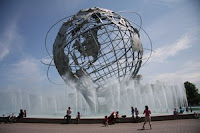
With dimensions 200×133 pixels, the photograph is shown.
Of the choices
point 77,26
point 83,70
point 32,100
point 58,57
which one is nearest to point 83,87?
point 83,70

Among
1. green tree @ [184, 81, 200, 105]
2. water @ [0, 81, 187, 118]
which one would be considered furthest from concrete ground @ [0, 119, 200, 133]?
green tree @ [184, 81, 200, 105]

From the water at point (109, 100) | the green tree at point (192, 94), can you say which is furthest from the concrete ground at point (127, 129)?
the green tree at point (192, 94)

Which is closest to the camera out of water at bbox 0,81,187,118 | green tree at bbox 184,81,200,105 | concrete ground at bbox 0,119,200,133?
concrete ground at bbox 0,119,200,133

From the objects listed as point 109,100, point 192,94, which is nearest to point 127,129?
point 109,100

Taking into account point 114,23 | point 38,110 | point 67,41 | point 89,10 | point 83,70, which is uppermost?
point 89,10

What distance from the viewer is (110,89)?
48.2 ft

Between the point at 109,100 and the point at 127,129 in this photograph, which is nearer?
the point at 127,129

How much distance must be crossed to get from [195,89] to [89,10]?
3931 cm

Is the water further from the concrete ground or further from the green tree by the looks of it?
the green tree

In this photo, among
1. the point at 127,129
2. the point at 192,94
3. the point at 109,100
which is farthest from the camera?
the point at 192,94

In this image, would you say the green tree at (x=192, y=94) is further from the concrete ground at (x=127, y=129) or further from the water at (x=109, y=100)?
the concrete ground at (x=127, y=129)

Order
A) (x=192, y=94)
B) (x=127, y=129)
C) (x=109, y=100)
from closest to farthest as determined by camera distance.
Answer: (x=127, y=129) → (x=109, y=100) → (x=192, y=94)

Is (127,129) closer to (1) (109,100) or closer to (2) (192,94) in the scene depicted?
(1) (109,100)

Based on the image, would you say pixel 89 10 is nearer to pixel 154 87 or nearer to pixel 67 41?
pixel 67 41
